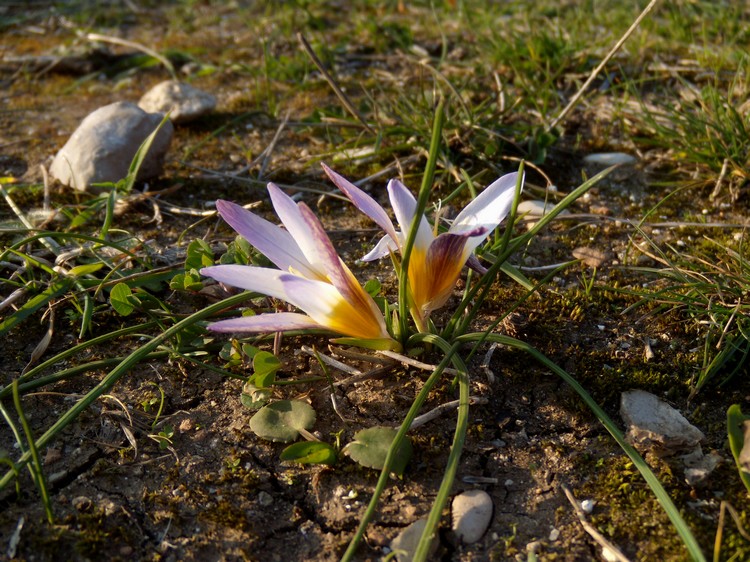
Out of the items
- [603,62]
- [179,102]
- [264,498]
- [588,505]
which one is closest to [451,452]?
[588,505]

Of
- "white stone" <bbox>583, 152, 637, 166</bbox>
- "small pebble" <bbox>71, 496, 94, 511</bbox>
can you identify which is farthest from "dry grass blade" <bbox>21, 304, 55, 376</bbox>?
"white stone" <bbox>583, 152, 637, 166</bbox>

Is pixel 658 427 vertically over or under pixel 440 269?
under

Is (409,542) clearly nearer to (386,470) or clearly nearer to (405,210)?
(386,470)

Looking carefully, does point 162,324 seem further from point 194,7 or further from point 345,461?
point 194,7

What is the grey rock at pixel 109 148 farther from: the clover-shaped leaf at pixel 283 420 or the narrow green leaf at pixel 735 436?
the narrow green leaf at pixel 735 436

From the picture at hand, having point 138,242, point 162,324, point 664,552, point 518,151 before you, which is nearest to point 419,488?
point 664,552

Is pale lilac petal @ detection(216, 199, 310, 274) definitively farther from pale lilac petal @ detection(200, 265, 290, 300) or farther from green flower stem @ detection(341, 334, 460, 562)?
green flower stem @ detection(341, 334, 460, 562)
